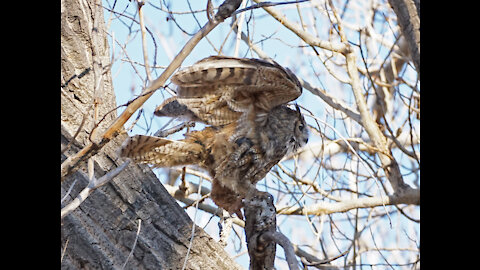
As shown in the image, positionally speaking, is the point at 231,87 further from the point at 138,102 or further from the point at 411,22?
the point at 411,22

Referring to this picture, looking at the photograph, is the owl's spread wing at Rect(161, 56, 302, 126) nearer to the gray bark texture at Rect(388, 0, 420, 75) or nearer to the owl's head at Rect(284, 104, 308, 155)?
the owl's head at Rect(284, 104, 308, 155)

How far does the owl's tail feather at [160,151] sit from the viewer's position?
9.37ft

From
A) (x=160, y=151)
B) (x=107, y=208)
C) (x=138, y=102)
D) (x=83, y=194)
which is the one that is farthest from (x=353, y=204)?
(x=83, y=194)

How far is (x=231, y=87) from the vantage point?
2809 mm

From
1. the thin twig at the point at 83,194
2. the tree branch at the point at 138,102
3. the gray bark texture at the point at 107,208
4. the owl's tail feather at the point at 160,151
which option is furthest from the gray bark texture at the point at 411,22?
the thin twig at the point at 83,194

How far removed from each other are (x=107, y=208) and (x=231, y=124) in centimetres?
76

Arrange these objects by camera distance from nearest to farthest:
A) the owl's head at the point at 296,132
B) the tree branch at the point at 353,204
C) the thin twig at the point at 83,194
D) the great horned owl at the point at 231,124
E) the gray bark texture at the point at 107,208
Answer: the thin twig at the point at 83,194 → the gray bark texture at the point at 107,208 → the great horned owl at the point at 231,124 → the owl's head at the point at 296,132 → the tree branch at the point at 353,204

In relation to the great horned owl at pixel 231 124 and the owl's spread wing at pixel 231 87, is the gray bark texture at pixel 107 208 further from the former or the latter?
the owl's spread wing at pixel 231 87

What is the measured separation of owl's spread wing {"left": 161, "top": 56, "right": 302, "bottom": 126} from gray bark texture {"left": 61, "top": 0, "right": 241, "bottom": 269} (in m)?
0.39

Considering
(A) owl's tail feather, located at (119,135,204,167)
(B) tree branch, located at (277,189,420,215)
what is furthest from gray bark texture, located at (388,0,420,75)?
(A) owl's tail feather, located at (119,135,204,167)
